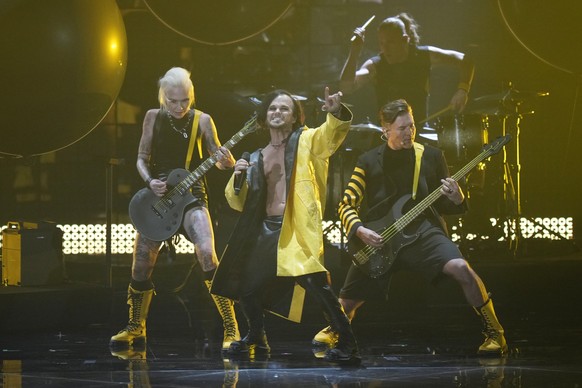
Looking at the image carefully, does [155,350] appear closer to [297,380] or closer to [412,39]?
[297,380]

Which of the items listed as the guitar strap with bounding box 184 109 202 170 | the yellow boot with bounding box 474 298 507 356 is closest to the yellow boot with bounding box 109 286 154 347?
the guitar strap with bounding box 184 109 202 170

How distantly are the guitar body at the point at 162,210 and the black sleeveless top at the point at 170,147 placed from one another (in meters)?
0.08

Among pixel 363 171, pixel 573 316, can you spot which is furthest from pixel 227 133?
pixel 573 316

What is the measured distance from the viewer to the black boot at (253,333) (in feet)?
18.7

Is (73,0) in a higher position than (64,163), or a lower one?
higher

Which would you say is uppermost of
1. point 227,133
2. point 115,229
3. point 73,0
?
point 73,0

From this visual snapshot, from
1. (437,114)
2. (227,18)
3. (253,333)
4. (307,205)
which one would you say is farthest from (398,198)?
(227,18)

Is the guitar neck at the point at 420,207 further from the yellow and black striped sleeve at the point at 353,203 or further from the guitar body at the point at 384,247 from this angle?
the yellow and black striped sleeve at the point at 353,203

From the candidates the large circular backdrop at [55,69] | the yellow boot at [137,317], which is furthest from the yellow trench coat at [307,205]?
the large circular backdrop at [55,69]

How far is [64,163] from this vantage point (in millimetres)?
8680

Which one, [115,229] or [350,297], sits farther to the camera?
[115,229]

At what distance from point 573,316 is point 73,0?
331 centimetres

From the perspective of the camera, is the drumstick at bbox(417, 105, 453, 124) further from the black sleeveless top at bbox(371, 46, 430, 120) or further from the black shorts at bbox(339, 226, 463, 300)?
the black shorts at bbox(339, 226, 463, 300)

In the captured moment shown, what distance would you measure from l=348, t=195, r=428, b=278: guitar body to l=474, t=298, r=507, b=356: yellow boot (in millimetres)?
481
